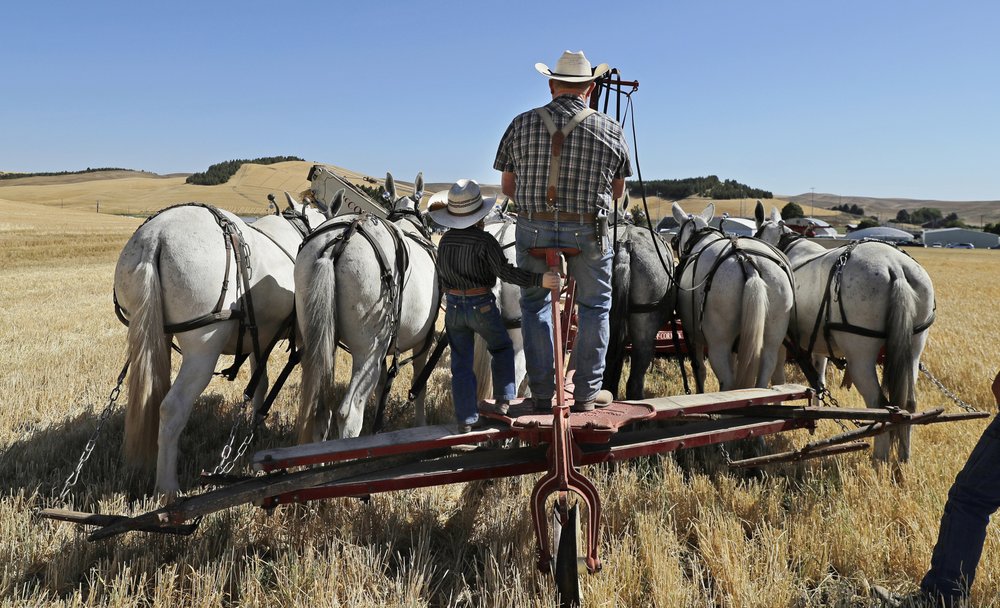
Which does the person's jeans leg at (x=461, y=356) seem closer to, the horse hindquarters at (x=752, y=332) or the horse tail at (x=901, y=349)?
the horse hindquarters at (x=752, y=332)

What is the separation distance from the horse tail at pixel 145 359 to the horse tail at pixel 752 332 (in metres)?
4.38

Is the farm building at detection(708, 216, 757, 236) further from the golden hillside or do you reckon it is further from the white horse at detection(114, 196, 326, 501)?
the golden hillside

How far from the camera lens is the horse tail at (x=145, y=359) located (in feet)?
13.2

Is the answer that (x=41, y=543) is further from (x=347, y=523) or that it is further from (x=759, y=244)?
(x=759, y=244)

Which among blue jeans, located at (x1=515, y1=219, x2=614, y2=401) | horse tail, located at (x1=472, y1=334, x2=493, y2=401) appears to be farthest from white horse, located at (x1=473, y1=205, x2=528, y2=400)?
blue jeans, located at (x1=515, y1=219, x2=614, y2=401)

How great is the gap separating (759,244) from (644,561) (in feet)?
11.0

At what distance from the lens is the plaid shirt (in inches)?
133

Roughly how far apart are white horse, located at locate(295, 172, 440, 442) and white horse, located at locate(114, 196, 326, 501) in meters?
0.55

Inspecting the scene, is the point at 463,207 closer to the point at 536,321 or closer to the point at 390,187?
the point at 536,321

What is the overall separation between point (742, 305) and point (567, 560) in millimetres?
3203

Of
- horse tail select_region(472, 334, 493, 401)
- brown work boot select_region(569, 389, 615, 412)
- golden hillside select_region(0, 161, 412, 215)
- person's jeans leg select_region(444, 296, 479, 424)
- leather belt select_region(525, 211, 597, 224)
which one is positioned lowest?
horse tail select_region(472, 334, 493, 401)

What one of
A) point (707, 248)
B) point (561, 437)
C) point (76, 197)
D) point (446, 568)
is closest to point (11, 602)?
point (446, 568)

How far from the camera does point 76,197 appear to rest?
7356 centimetres

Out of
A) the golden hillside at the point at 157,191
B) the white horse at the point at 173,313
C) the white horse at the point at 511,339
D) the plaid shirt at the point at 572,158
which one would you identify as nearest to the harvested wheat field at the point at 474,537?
the white horse at the point at 173,313
